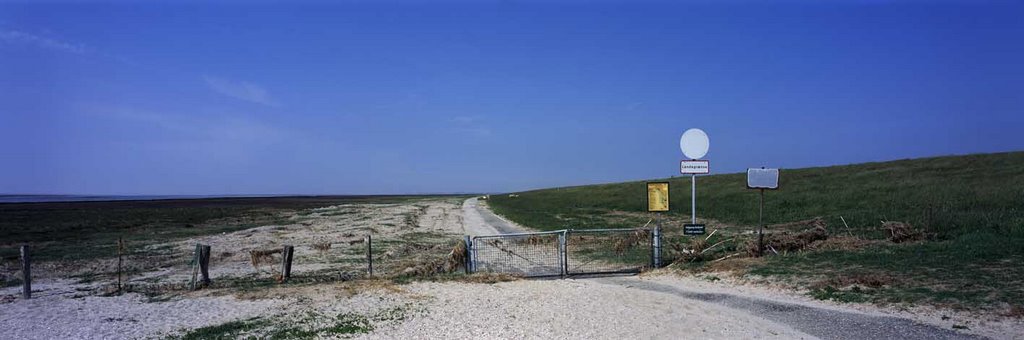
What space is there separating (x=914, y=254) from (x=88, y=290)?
63.5 feet

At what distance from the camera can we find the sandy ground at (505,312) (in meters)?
8.59

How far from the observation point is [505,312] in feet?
33.0

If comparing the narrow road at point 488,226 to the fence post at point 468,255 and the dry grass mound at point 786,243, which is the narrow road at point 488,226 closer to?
the fence post at point 468,255

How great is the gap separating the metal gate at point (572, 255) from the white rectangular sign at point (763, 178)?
255 cm

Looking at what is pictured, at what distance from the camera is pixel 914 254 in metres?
13.3

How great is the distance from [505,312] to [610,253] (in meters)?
9.02

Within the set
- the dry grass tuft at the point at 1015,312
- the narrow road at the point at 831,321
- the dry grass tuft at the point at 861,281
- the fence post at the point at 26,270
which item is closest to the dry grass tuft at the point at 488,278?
the narrow road at the point at 831,321

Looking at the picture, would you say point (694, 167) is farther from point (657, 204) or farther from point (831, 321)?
point (831, 321)

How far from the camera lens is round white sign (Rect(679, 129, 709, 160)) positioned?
47.8 ft

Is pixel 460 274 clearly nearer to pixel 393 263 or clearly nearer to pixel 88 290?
pixel 393 263

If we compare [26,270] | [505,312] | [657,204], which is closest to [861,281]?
[657,204]

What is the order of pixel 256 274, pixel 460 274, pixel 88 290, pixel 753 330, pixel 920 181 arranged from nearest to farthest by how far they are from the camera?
pixel 753 330, pixel 460 274, pixel 88 290, pixel 256 274, pixel 920 181

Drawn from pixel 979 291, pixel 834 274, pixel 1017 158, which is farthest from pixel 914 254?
pixel 1017 158

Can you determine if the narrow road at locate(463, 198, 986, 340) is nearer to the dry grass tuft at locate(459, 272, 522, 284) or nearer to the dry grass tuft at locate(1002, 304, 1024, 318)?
the dry grass tuft at locate(1002, 304, 1024, 318)
